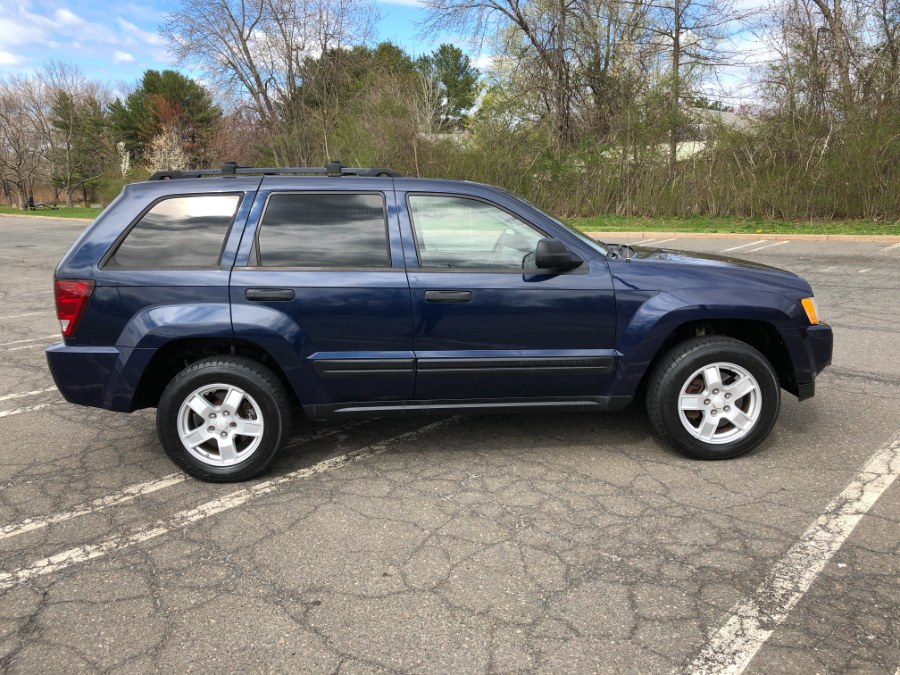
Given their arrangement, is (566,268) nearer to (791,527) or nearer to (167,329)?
(791,527)

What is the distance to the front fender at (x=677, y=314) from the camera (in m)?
3.69

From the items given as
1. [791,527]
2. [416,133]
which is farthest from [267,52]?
[791,527]

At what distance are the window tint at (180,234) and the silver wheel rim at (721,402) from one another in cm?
274

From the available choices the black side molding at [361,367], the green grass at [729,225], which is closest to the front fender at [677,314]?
the black side molding at [361,367]

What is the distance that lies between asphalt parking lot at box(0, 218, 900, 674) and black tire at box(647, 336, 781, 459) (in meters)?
0.13

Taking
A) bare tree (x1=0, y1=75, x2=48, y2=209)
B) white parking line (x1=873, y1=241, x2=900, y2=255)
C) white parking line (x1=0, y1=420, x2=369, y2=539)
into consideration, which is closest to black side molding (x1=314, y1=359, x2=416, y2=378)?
white parking line (x1=0, y1=420, x2=369, y2=539)

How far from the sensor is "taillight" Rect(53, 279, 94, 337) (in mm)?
3570

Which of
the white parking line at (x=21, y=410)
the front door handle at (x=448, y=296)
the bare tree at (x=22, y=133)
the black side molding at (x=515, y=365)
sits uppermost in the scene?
the bare tree at (x=22, y=133)

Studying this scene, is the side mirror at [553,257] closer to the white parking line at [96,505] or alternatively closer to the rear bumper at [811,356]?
the rear bumper at [811,356]

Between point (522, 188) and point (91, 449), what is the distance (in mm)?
20013

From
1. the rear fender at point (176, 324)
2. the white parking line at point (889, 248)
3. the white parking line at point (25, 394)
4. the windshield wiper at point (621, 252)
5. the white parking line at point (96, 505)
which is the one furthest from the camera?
the white parking line at point (889, 248)

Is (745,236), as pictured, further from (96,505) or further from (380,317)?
(96,505)

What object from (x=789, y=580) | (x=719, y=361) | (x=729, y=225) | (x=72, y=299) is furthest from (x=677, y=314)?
(x=729, y=225)

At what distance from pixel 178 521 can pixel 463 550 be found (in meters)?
Result: 1.44
